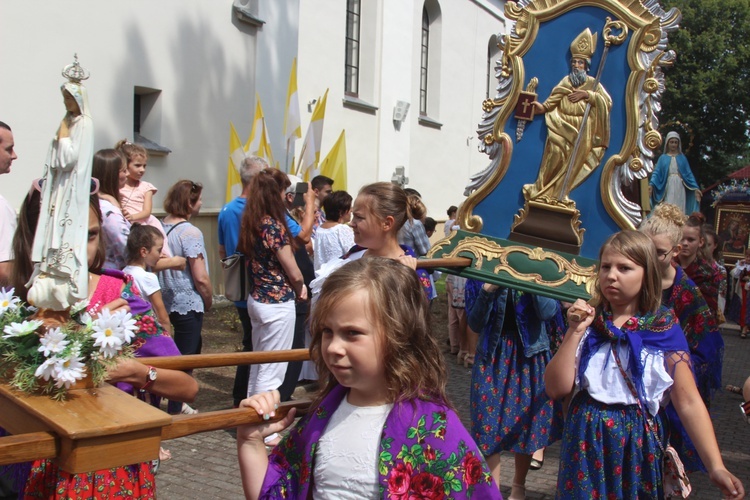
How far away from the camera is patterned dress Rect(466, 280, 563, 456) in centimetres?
480

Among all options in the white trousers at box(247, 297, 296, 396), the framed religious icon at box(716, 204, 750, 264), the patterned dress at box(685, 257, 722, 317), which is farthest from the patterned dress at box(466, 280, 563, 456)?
the framed religious icon at box(716, 204, 750, 264)

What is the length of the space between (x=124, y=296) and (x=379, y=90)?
52.3 ft

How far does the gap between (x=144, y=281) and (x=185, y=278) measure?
1172 millimetres

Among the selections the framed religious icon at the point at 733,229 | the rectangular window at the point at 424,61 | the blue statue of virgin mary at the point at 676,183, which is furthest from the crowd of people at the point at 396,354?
the rectangular window at the point at 424,61

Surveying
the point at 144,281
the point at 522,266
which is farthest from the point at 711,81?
the point at 144,281

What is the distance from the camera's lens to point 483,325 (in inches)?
195

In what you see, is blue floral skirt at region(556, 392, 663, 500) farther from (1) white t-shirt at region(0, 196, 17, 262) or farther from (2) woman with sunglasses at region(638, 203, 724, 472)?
(1) white t-shirt at region(0, 196, 17, 262)

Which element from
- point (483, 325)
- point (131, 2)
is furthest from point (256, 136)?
point (483, 325)

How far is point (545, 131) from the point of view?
14.2 ft

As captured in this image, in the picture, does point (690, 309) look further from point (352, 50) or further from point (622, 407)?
point (352, 50)

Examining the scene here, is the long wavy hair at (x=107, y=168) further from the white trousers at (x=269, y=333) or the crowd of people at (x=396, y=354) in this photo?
the white trousers at (x=269, y=333)

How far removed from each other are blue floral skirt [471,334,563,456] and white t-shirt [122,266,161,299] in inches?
80.1

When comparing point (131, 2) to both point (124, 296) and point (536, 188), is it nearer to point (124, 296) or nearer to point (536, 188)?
point (536, 188)

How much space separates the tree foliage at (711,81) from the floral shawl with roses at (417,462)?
3447cm
